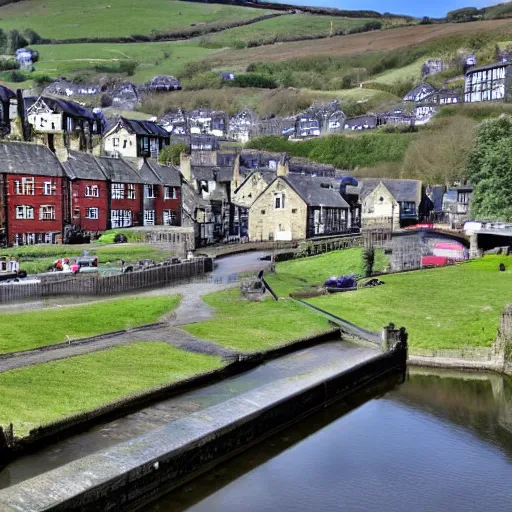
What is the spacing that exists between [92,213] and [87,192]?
227cm

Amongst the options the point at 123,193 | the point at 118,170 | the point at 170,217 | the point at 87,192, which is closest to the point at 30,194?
the point at 87,192

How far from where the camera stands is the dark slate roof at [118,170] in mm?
71438

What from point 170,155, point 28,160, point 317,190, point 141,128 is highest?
point 141,128

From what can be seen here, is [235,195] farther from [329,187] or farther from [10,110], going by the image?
[10,110]

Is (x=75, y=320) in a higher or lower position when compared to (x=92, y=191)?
lower

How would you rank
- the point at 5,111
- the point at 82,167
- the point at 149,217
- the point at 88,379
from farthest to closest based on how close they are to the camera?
the point at 5,111 < the point at 149,217 < the point at 82,167 < the point at 88,379

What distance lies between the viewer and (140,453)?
18.3 metres

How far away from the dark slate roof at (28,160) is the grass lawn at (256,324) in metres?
27.1

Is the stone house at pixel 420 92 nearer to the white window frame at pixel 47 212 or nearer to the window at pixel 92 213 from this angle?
the window at pixel 92 213

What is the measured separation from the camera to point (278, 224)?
267 feet

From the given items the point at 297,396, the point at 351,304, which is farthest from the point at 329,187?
the point at 297,396

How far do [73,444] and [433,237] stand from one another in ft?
190

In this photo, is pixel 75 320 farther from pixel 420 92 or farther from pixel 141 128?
pixel 420 92

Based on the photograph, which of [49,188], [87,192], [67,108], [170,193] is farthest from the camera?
[67,108]
